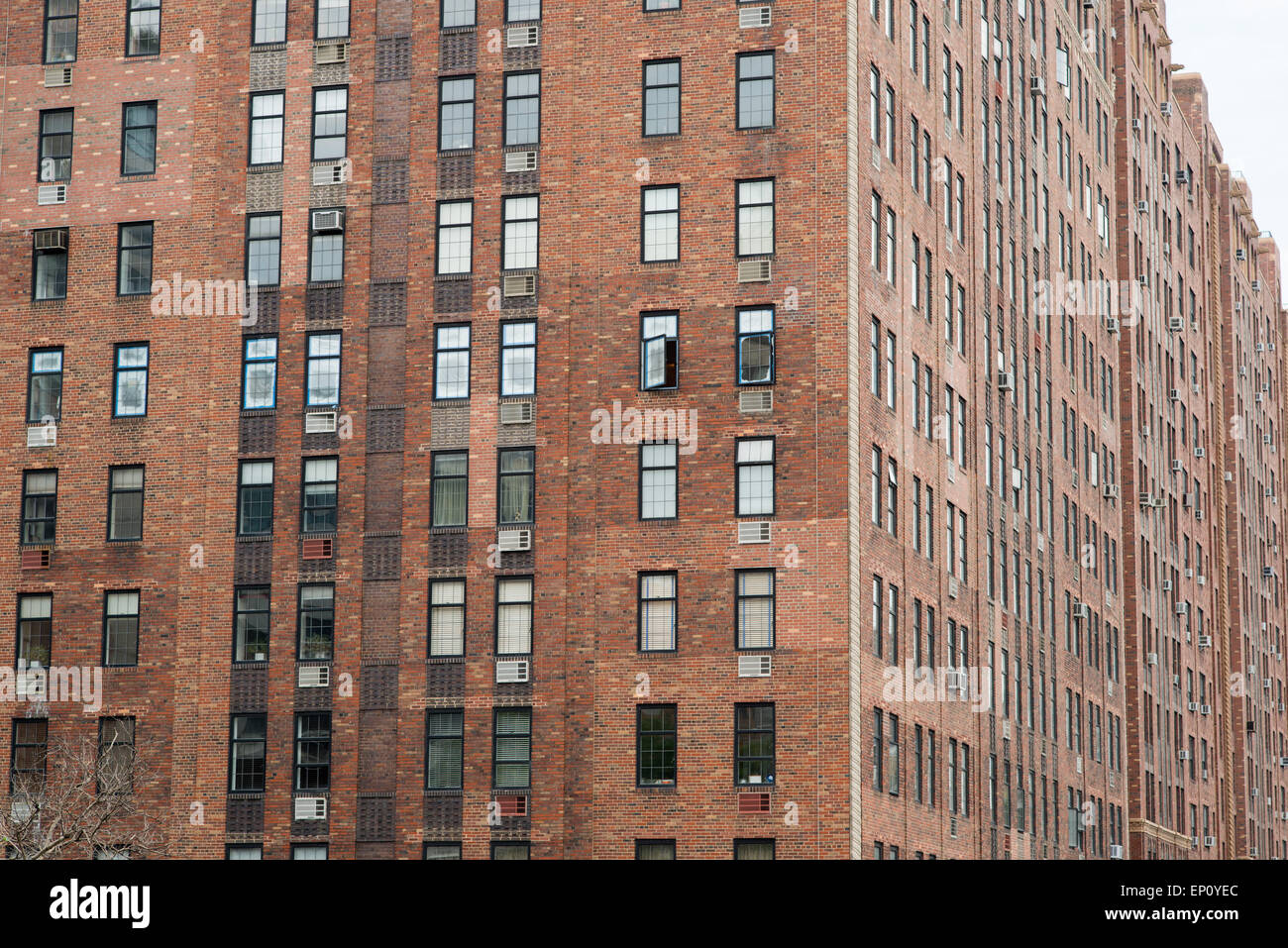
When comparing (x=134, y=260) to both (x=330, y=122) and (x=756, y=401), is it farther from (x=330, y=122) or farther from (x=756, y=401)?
(x=756, y=401)

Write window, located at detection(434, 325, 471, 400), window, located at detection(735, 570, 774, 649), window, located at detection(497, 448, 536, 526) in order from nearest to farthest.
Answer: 1. window, located at detection(735, 570, 774, 649)
2. window, located at detection(497, 448, 536, 526)
3. window, located at detection(434, 325, 471, 400)

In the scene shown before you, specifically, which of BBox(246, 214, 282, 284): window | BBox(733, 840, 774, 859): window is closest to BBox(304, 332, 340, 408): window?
BBox(246, 214, 282, 284): window

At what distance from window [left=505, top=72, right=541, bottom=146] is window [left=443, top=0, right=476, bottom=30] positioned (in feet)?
7.49

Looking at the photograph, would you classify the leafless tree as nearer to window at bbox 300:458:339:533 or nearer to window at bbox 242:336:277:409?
window at bbox 300:458:339:533

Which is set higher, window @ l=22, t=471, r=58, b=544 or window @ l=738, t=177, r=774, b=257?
window @ l=738, t=177, r=774, b=257

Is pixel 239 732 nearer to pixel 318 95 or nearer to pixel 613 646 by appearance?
pixel 613 646

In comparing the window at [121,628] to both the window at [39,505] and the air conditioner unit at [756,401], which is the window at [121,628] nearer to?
the window at [39,505]

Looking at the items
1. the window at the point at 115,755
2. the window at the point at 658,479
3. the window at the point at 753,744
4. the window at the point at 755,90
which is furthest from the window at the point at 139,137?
the window at the point at 753,744

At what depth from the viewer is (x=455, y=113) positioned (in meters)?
57.1

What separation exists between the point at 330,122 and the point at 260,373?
787 centimetres

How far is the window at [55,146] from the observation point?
59406 millimetres

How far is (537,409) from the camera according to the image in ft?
180

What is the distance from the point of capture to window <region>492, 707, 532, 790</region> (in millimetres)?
52844
